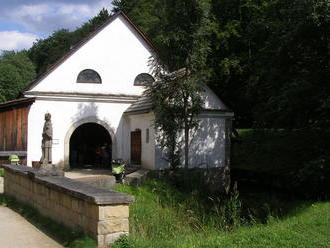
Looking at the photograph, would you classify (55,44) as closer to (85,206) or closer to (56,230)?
(56,230)

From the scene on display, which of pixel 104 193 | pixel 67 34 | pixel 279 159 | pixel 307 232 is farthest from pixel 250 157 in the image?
pixel 67 34

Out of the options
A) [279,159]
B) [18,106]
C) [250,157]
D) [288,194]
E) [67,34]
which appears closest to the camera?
[288,194]

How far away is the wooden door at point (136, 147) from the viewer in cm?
2166

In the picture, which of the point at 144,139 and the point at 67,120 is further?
the point at 67,120

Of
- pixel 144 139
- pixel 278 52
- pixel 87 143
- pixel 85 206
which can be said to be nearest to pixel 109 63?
pixel 144 139

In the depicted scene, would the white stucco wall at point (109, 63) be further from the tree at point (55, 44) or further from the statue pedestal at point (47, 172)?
the tree at point (55, 44)

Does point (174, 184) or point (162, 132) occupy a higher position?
point (162, 132)

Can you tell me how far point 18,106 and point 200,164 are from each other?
944 centimetres

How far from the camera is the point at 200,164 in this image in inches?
807

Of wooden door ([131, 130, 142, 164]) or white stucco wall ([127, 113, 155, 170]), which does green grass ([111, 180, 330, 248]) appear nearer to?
white stucco wall ([127, 113, 155, 170])

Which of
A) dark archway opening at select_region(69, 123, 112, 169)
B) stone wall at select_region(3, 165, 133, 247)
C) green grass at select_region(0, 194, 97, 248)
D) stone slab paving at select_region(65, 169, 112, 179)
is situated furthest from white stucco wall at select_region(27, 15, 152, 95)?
stone wall at select_region(3, 165, 133, 247)

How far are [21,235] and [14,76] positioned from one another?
53.7 m

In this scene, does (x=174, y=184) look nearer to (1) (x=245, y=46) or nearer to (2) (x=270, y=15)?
(2) (x=270, y=15)

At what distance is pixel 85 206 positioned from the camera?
714 centimetres
